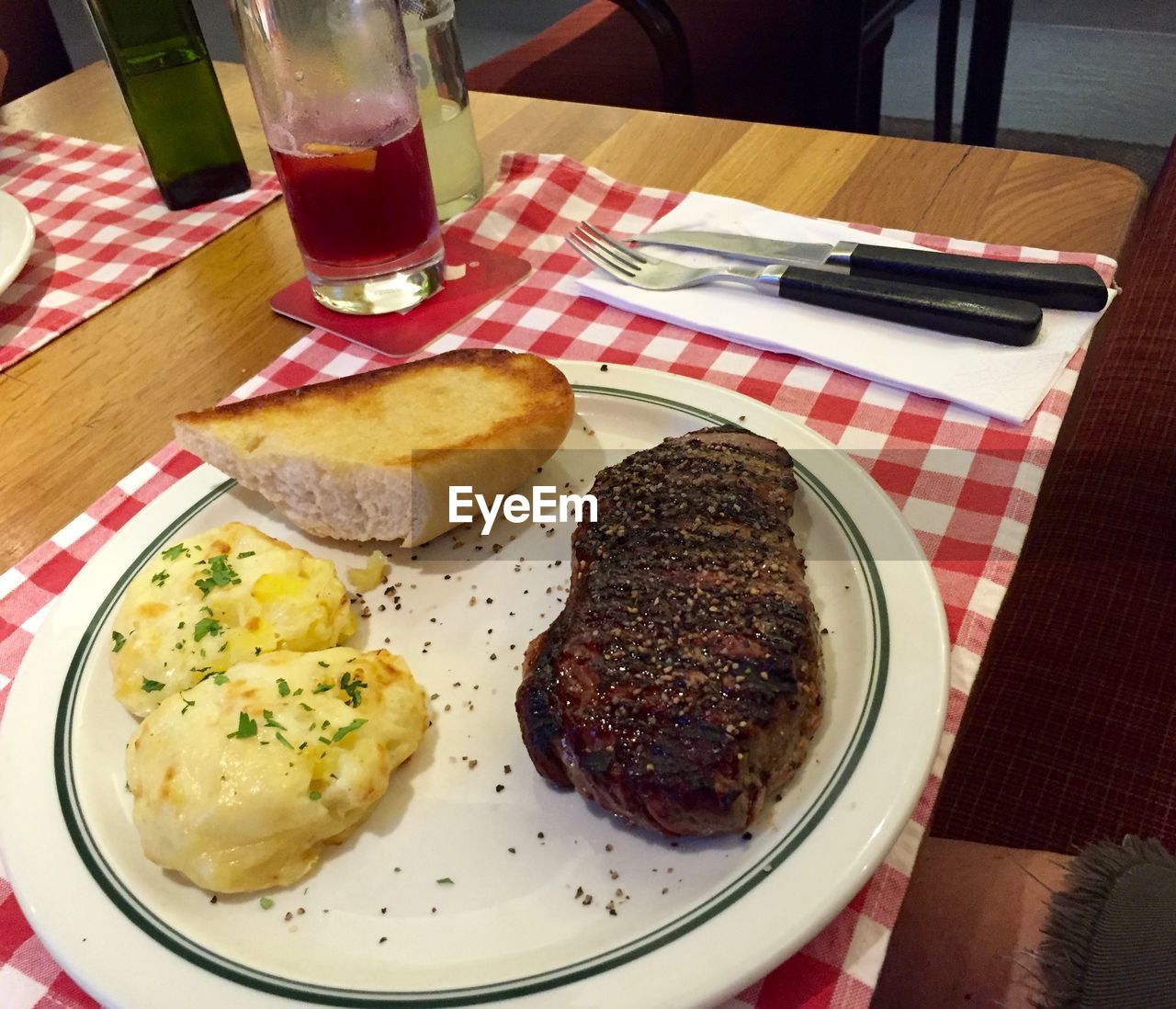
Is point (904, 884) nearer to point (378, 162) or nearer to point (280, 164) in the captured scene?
point (378, 162)

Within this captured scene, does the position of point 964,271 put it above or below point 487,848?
above

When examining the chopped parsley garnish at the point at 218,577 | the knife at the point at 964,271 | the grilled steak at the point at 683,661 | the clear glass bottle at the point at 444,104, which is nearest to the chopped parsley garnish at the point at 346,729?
the grilled steak at the point at 683,661

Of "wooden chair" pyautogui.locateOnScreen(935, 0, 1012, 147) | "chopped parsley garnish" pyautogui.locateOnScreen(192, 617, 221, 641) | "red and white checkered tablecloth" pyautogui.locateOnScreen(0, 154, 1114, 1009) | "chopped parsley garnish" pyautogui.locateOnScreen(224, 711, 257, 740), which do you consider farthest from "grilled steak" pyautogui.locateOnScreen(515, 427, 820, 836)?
"wooden chair" pyautogui.locateOnScreen(935, 0, 1012, 147)

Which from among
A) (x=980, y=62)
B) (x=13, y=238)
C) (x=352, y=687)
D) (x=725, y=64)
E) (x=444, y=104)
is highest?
(x=444, y=104)

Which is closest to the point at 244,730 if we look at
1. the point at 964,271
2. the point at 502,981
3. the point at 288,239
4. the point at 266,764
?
Result: the point at 266,764

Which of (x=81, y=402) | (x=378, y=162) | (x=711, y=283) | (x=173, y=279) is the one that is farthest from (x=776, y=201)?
(x=81, y=402)

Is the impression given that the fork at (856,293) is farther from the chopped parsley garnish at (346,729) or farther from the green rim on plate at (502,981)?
the chopped parsley garnish at (346,729)

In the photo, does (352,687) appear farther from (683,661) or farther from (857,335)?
(857,335)
